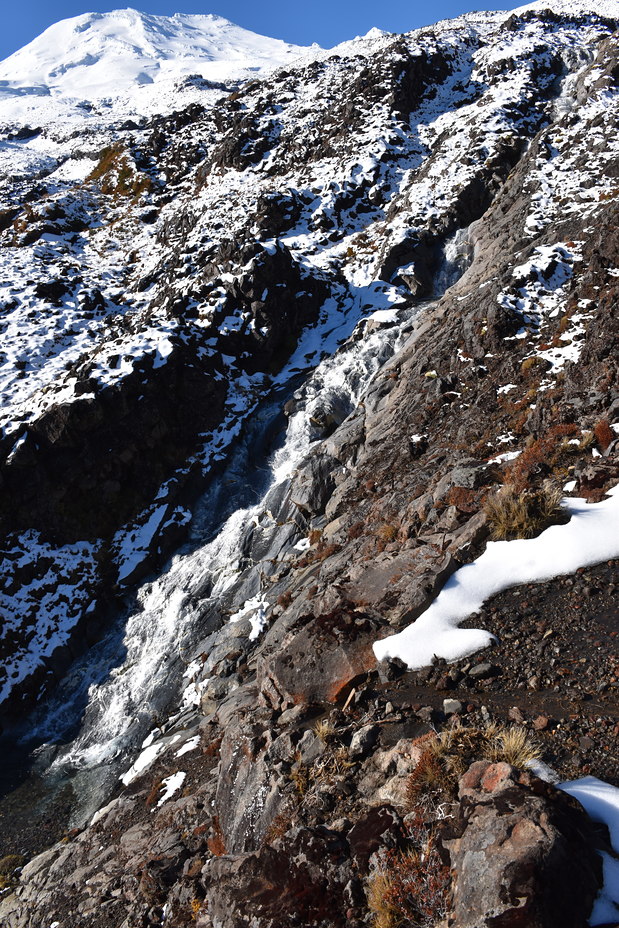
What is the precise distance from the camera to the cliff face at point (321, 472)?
4.96 m

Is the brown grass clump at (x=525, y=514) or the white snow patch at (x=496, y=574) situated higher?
the brown grass clump at (x=525, y=514)

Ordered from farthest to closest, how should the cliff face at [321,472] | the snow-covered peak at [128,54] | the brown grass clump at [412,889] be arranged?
the snow-covered peak at [128,54]
the cliff face at [321,472]
the brown grass clump at [412,889]

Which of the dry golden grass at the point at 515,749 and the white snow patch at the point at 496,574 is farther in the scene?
the white snow patch at the point at 496,574

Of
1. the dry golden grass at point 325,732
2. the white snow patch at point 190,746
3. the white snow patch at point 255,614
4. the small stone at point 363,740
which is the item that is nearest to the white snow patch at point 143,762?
the white snow patch at point 190,746

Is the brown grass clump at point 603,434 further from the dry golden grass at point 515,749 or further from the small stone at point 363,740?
the small stone at point 363,740

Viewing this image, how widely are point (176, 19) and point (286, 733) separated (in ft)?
711

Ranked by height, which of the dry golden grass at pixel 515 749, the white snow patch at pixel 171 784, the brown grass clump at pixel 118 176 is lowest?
the white snow patch at pixel 171 784

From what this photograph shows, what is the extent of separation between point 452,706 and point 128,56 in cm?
17576

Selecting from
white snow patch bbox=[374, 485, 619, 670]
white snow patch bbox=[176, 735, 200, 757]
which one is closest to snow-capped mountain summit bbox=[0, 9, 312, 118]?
white snow patch bbox=[176, 735, 200, 757]

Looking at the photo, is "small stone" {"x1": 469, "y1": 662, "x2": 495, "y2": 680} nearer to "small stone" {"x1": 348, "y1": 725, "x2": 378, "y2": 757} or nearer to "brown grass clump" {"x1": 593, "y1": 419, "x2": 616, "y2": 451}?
"small stone" {"x1": 348, "y1": 725, "x2": 378, "y2": 757}

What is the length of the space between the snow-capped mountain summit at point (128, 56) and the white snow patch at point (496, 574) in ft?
348

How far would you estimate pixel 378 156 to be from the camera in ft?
137

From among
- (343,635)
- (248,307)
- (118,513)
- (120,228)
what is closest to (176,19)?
(120,228)

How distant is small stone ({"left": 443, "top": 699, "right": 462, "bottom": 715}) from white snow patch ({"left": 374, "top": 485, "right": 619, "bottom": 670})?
0.83 meters
